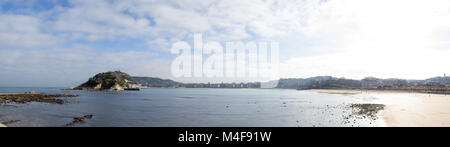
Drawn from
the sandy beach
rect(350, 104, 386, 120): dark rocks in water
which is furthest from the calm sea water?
the sandy beach

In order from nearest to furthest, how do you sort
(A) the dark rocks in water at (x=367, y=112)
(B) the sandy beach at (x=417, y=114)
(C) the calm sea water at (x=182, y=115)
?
(B) the sandy beach at (x=417, y=114) → (C) the calm sea water at (x=182, y=115) → (A) the dark rocks in water at (x=367, y=112)

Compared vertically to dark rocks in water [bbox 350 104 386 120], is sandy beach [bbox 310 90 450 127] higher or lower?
higher

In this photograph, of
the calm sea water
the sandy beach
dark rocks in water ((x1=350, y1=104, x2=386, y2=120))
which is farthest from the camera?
dark rocks in water ((x1=350, y1=104, x2=386, y2=120))

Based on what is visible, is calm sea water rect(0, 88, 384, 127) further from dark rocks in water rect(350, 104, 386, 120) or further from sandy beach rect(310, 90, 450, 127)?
sandy beach rect(310, 90, 450, 127)

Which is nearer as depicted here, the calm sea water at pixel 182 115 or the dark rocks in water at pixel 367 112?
the calm sea water at pixel 182 115

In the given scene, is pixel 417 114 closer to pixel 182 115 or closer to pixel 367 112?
pixel 367 112

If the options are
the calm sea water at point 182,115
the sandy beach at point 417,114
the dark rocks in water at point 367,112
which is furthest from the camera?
the dark rocks in water at point 367,112

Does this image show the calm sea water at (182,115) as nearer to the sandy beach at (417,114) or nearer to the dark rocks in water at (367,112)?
the dark rocks in water at (367,112)

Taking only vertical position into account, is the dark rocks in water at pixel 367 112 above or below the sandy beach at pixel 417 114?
below

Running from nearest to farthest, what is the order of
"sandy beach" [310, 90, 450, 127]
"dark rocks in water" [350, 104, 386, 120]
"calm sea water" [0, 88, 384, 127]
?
"sandy beach" [310, 90, 450, 127] → "calm sea water" [0, 88, 384, 127] → "dark rocks in water" [350, 104, 386, 120]

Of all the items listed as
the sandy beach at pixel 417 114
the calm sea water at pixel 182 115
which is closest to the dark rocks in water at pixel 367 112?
the sandy beach at pixel 417 114

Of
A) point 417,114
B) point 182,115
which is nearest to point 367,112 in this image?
point 417,114
